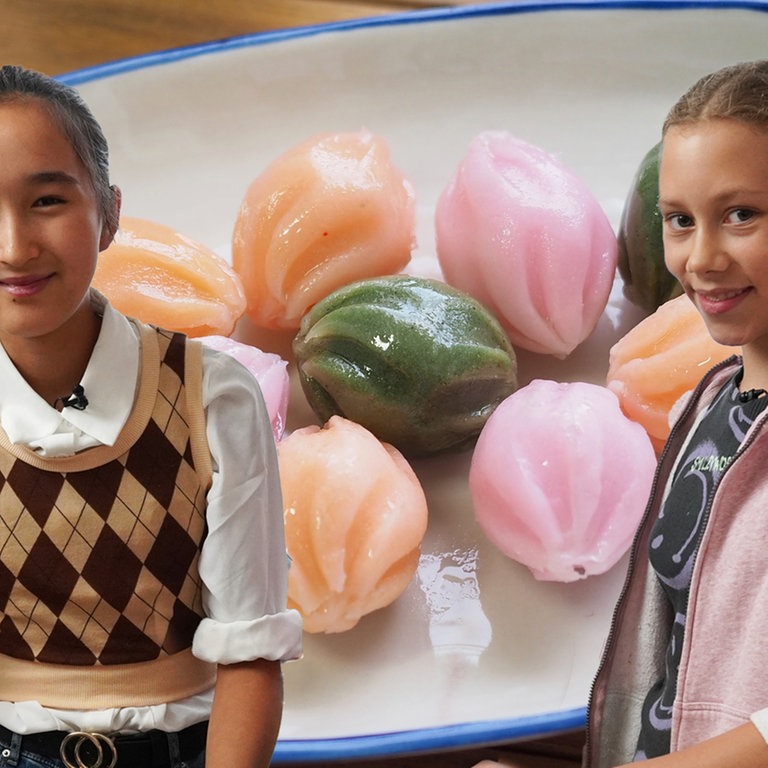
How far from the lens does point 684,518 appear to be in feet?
1.78

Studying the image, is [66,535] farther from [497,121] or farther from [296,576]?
[497,121]

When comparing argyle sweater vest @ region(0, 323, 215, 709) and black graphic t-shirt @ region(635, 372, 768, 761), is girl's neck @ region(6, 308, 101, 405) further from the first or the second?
black graphic t-shirt @ region(635, 372, 768, 761)

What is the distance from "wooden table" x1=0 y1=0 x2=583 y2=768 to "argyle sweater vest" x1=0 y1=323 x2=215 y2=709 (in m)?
0.93

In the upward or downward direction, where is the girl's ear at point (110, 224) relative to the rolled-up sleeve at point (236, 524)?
upward

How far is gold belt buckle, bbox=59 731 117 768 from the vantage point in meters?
0.51

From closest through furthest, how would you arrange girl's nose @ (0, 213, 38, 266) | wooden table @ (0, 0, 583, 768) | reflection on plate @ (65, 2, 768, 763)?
girl's nose @ (0, 213, 38, 266), reflection on plate @ (65, 2, 768, 763), wooden table @ (0, 0, 583, 768)

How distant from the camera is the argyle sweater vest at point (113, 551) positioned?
0.50 meters

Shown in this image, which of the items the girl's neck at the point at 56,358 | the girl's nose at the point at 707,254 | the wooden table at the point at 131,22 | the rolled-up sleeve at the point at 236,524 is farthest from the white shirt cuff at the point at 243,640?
the wooden table at the point at 131,22

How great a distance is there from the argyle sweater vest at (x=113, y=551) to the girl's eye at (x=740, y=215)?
207 mm

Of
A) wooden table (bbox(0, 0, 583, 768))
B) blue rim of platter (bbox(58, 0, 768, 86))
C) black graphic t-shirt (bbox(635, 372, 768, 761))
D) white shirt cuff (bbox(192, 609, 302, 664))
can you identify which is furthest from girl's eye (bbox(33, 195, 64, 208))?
wooden table (bbox(0, 0, 583, 768))

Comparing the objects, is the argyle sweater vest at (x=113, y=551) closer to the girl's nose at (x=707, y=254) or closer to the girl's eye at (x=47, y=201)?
the girl's eye at (x=47, y=201)

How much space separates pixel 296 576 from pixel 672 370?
271 millimetres

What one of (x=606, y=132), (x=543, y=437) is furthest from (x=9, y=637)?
(x=606, y=132)

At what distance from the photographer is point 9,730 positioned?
524 mm
